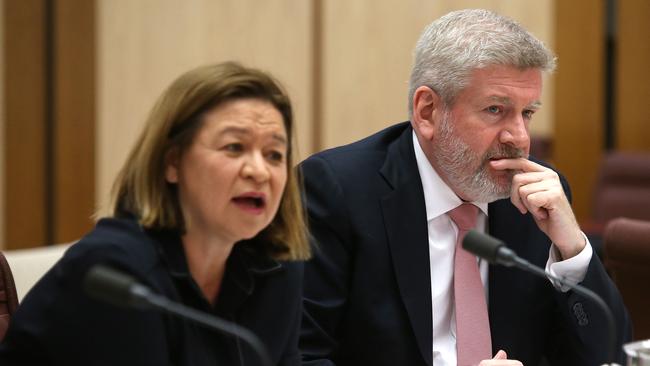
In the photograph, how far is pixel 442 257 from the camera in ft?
7.79

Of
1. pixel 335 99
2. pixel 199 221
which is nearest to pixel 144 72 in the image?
pixel 335 99

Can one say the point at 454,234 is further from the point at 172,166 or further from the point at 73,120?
the point at 73,120

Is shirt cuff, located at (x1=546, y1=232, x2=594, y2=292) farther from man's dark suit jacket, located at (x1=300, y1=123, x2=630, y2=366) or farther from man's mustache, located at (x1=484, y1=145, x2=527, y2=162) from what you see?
man's mustache, located at (x1=484, y1=145, x2=527, y2=162)

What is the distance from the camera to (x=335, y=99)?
6.54 metres

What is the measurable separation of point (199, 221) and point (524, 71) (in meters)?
0.89

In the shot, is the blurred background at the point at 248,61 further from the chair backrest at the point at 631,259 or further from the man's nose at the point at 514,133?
the man's nose at the point at 514,133

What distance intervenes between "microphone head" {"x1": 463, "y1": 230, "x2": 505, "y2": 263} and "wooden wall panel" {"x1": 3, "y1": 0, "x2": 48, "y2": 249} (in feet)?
15.6

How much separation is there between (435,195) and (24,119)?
4.27 m

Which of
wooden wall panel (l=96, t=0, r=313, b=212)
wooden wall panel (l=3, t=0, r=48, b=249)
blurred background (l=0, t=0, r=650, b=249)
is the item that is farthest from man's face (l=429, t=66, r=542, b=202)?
wooden wall panel (l=3, t=0, r=48, b=249)

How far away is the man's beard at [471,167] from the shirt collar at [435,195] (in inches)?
1.3

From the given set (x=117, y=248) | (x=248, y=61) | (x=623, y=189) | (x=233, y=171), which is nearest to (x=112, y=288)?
(x=117, y=248)

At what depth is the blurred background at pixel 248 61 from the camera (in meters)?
6.12

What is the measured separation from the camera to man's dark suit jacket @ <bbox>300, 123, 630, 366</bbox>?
7.46 ft

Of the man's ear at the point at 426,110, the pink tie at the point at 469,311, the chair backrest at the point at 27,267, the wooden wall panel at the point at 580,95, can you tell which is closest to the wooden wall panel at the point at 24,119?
the wooden wall panel at the point at 580,95
